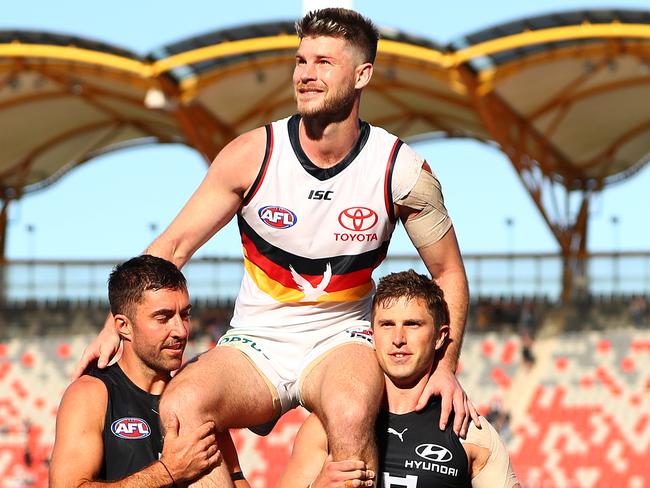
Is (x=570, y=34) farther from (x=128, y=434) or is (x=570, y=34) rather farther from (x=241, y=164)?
(x=128, y=434)

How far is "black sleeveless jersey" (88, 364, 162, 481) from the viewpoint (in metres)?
6.52

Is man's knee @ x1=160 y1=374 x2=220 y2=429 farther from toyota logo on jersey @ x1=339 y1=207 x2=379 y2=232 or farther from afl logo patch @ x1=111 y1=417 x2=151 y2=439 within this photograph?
toyota logo on jersey @ x1=339 y1=207 x2=379 y2=232

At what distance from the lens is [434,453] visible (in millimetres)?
6441

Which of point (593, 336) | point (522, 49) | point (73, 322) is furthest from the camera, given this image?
point (73, 322)

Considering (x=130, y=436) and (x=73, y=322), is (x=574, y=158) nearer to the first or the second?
(x=73, y=322)

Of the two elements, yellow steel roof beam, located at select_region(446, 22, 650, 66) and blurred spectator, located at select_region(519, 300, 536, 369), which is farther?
blurred spectator, located at select_region(519, 300, 536, 369)

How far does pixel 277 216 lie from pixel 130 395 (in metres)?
1.24

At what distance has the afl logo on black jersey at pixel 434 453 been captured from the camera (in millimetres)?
6434

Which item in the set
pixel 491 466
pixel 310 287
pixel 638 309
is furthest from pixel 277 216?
pixel 638 309

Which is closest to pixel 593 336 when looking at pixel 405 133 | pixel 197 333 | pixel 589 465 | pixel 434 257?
pixel 589 465

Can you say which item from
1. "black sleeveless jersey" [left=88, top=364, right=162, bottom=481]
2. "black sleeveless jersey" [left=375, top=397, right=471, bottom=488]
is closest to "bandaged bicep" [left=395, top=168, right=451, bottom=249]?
"black sleeveless jersey" [left=375, top=397, right=471, bottom=488]

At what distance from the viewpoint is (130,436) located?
21.4 feet

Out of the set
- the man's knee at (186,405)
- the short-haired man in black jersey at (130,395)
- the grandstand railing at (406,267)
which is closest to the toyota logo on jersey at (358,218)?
the short-haired man in black jersey at (130,395)

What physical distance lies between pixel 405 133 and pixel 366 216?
1089 inches
